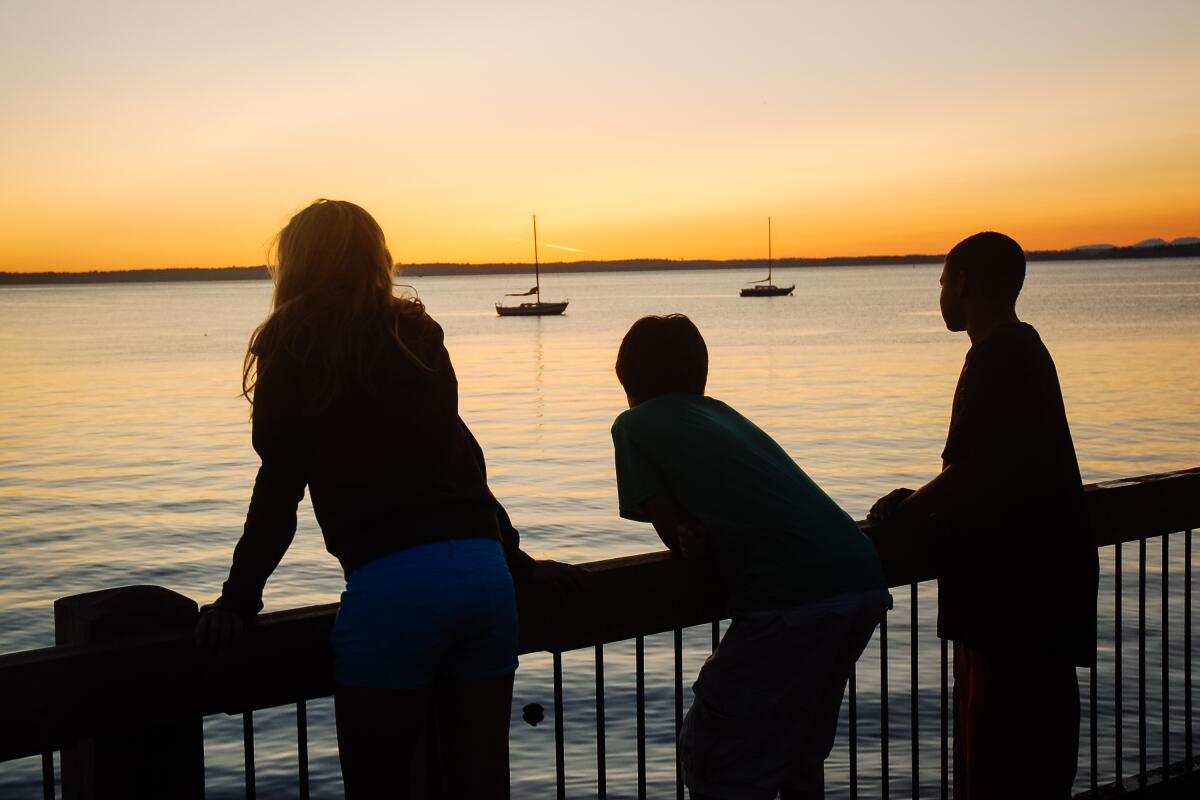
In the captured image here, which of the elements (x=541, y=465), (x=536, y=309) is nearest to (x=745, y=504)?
(x=541, y=465)

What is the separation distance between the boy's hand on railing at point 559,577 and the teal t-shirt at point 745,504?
0.28m

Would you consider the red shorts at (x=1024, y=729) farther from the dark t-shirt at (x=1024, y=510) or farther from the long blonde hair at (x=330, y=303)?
the long blonde hair at (x=330, y=303)

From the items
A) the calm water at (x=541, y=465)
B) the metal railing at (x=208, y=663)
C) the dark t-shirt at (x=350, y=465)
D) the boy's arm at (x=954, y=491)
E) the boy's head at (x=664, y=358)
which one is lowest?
the calm water at (x=541, y=465)

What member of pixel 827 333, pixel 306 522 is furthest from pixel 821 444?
pixel 827 333

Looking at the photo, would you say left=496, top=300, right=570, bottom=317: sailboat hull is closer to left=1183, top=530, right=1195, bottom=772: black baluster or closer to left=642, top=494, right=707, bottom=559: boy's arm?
left=1183, top=530, right=1195, bottom=772: black baluster

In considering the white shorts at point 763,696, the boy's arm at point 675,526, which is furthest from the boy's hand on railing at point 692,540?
the white shorts at point 763,696

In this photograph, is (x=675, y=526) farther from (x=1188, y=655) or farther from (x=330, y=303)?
(x=1188, y=655)

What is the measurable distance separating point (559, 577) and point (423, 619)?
0.40 meters

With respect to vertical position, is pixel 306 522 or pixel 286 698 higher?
pixel 286 698

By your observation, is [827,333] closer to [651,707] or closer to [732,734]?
[651,707]

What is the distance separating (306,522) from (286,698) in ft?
57.5

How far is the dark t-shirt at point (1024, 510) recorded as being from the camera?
2.82 m

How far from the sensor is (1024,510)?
2855 millimetres

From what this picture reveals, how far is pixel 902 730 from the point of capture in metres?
9.66
